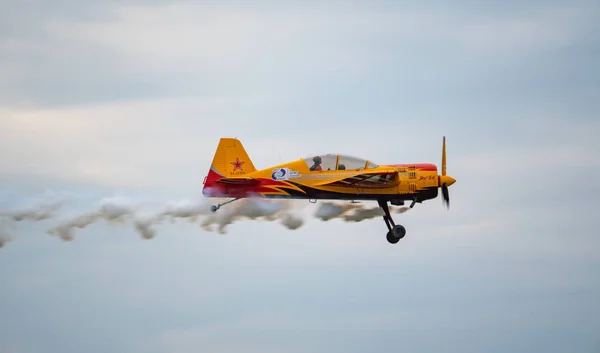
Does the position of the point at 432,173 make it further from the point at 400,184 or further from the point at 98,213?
the point at 98,213

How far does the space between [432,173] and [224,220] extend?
7465 millimetres

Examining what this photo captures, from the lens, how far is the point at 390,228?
496ft

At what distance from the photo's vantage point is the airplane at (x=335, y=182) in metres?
150

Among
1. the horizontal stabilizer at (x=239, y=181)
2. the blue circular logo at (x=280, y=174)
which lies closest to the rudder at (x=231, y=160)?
the horizontal stabilizer at (x=239, y=181)

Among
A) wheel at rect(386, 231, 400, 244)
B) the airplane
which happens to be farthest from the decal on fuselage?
wheel at rect(386, 231, 400, 244)

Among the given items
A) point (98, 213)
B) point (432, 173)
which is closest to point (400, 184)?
point (432, 173)

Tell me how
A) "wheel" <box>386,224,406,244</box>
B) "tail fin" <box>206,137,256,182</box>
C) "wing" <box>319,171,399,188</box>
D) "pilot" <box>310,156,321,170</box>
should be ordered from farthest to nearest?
1. "wheel" <box>386,224,406,244</box>
2. "tail fin" <box>206,137,256,182</box>
3. "pilot" <box>310,156,321,170</box>
4. "wing" <box>319,171,399,188</box>

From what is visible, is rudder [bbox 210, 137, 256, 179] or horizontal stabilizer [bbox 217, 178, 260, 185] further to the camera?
rudder [bbox 210, 137, 256, 179]

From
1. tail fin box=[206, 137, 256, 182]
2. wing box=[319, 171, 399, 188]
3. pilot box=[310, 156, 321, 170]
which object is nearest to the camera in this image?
wing box=[319, 171, 399, 188]

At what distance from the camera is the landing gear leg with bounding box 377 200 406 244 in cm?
15100

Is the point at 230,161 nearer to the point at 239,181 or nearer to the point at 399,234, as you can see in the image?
the point at 239,181

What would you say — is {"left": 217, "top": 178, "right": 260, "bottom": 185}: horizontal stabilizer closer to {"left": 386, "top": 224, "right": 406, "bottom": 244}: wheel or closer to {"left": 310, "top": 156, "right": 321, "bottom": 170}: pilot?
{"left": 310, "top": 156, "right": 321, "bottom": 170}: pilot

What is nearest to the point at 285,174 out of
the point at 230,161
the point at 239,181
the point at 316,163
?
the point at 316,163

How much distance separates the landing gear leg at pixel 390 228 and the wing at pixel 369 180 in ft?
3.07
